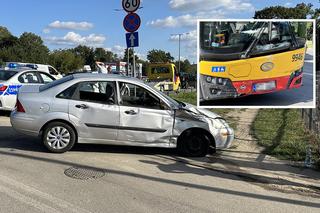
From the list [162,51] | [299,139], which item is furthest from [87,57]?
[299,139]

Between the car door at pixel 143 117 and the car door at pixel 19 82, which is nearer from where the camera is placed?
the car door at pixel 143 117

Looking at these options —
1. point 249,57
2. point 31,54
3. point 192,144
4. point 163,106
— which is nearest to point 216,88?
point 249,57

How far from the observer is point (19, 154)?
6766mm

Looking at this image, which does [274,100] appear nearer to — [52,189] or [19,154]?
[52,189]

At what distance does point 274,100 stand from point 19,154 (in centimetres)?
465

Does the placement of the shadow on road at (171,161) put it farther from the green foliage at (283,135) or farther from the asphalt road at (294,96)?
the asphalt road at (294,96)

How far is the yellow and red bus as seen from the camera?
6.32 metres

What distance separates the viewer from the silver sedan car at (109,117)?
6.91 metres

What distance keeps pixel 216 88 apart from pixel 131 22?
468 centimetres

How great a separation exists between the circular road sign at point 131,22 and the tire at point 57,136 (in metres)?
4.48

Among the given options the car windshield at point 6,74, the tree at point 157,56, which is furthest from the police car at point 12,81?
the tree at point 157,56

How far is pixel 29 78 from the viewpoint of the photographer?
11398 millimetres

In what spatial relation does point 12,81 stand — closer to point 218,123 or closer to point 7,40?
point 218,123

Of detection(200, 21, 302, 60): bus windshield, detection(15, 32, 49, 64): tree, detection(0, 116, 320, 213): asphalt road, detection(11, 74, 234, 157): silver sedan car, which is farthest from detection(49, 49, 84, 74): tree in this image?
detection(200, 21, 302, 60): bus windshield
